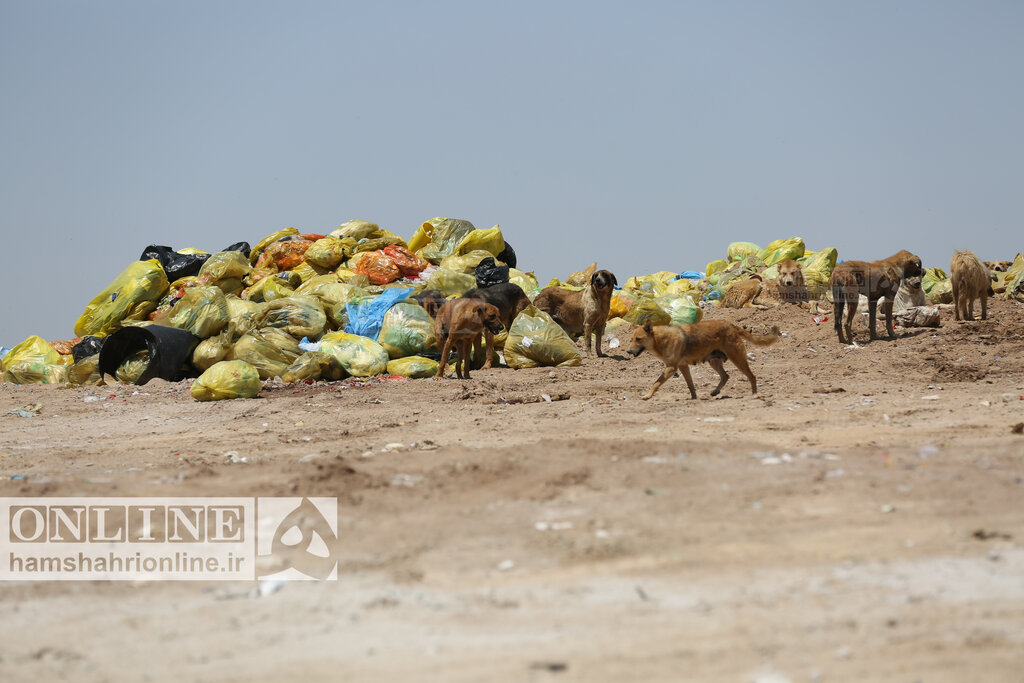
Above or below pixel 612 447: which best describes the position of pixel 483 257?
above

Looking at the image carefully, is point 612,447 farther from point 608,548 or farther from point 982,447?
point 982,447

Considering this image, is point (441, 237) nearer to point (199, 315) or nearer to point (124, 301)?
point (199, 315)

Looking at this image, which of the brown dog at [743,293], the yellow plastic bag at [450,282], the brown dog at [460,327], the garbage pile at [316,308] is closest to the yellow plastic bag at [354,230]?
the garbage pile at [316,308]

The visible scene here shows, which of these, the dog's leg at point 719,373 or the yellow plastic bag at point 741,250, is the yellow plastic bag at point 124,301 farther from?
the yellow plastic bag at point 741,250

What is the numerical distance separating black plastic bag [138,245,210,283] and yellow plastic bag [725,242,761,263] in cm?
927

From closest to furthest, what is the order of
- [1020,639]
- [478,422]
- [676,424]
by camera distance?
1. [1020,639]
2. [676,424]
3. [478,422]

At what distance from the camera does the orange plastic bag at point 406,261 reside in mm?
12531

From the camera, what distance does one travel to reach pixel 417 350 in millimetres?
10367

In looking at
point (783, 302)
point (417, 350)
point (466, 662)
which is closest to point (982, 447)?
point (466, 662)

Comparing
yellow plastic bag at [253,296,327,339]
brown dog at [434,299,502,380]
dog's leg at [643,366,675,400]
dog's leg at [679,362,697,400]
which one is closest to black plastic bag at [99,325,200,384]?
yellow plastic bag at [253,296,327,339]

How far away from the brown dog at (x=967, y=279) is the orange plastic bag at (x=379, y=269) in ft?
23.3

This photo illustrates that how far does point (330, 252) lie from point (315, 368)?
3.44m

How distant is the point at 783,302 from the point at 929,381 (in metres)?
4.81
